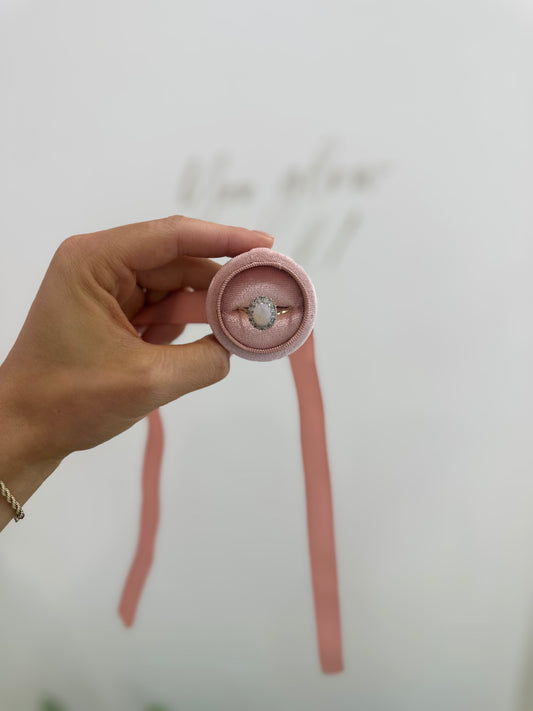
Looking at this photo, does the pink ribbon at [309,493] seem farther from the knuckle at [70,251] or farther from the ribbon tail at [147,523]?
the knuckle at [70,251]

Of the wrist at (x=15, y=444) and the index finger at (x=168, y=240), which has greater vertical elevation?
the index finger at (x=168, y=240)

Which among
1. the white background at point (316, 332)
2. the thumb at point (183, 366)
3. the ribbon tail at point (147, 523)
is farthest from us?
the ribbon tail at point (147, 523)

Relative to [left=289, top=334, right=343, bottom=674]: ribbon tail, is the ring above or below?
above

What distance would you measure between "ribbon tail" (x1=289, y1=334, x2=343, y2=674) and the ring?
9.9 inches

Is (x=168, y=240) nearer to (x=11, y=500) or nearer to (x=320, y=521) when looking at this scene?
(x=11, y=500)

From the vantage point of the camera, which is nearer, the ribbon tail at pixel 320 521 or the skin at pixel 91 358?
the skin at pixel 91 358

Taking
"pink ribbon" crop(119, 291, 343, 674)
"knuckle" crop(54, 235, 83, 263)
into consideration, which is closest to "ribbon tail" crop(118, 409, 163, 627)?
"pink ribbon" crop(119, 291, 343, 674)

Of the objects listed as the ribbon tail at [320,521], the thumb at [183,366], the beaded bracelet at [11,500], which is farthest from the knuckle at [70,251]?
the ribbon tail at [320,521]

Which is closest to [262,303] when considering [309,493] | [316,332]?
[316,332]

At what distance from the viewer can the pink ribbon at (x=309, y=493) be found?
2.44ft

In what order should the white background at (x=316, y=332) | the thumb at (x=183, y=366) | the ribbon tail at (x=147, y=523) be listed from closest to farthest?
1. the thumb at (x=183, y=366)
2. the white background at (x=316, y=332)
3. the ribbon tail at (x=147, y=523)

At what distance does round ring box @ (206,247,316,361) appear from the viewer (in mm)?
518

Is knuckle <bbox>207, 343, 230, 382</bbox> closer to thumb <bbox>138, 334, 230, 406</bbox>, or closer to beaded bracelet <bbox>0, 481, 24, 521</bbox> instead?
thumb <bbox>138, 334, 230, 406</bbox>

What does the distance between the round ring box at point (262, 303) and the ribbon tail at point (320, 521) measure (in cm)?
24
